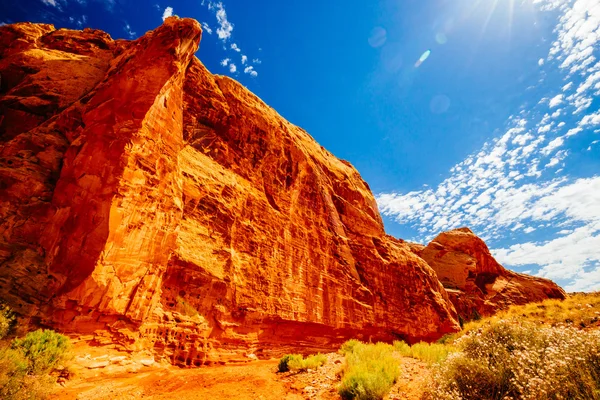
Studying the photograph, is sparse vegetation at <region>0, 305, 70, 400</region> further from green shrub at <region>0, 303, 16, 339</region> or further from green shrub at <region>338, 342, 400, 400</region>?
green shrub at <region>338, 342, 400, 400</region>

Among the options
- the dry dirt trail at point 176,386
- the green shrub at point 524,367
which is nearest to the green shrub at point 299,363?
the dry dirt trail at point 176,386

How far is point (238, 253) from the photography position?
17.7 meters

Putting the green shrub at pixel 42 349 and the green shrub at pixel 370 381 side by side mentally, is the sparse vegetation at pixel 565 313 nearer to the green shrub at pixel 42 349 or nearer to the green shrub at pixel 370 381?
the green shrub at pixel 370 381

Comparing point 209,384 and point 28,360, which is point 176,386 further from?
point 28,360

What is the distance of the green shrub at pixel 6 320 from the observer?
8266 millimetres

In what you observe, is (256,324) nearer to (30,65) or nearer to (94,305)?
(94,305)

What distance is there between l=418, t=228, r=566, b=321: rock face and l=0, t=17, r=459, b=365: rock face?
2708 cm

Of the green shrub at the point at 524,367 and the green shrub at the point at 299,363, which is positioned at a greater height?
the green shrub at the point at 524,367

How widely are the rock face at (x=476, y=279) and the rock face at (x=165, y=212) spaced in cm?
2708

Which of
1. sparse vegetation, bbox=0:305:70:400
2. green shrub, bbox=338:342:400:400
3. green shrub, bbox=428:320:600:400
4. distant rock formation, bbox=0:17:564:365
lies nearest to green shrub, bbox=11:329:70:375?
sparse vegetation, bbox=0:305:70:400

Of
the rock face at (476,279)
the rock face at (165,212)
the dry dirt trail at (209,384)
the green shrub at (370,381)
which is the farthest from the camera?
the rock face at (476,279)

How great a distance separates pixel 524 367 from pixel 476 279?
56.6 metres

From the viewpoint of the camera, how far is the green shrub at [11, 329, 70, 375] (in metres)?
7.75

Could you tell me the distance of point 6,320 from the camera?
860cm
